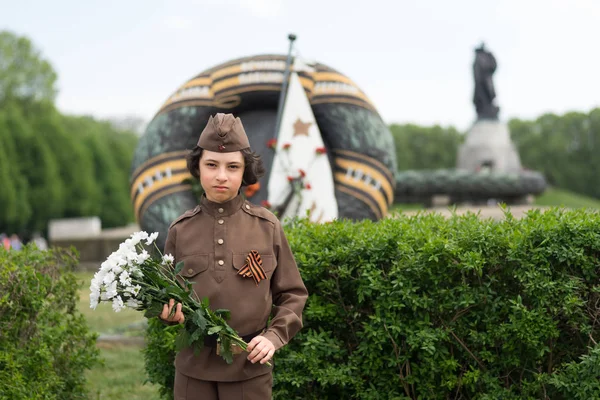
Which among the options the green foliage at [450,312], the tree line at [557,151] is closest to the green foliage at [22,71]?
the tree line at [557,151]

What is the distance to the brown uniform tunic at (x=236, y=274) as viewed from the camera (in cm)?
246

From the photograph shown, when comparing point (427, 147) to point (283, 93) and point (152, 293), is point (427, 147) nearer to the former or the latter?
point (283, 93)

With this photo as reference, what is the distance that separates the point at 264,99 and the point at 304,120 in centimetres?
50

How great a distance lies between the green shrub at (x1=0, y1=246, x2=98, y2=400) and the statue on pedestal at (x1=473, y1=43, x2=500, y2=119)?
1081 inches

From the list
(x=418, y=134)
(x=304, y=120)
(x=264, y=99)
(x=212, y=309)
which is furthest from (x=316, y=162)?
(x=418, y=134)

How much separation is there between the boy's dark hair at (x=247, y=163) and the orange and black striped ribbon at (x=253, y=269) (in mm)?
311

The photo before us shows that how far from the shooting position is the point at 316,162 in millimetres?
6285

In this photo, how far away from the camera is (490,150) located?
97.8ft

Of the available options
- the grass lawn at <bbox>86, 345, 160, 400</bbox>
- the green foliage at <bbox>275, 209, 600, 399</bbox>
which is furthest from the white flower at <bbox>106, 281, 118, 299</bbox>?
the grass lawn at <bbox>86, 345, 160, 400</bbox>

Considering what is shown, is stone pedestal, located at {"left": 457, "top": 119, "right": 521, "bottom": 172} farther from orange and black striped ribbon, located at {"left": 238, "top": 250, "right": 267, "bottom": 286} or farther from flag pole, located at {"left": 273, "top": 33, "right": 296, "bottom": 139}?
orange and black striped ribbon, located at {"left": 238, "top": 250, "right": 267, "bottom": 286}

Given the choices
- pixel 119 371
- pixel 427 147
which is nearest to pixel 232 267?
pixel 119 371

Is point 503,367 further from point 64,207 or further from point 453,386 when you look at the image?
point 64,207

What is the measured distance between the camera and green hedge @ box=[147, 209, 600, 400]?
3.30 m

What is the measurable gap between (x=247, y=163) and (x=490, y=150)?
2858 centimetres
